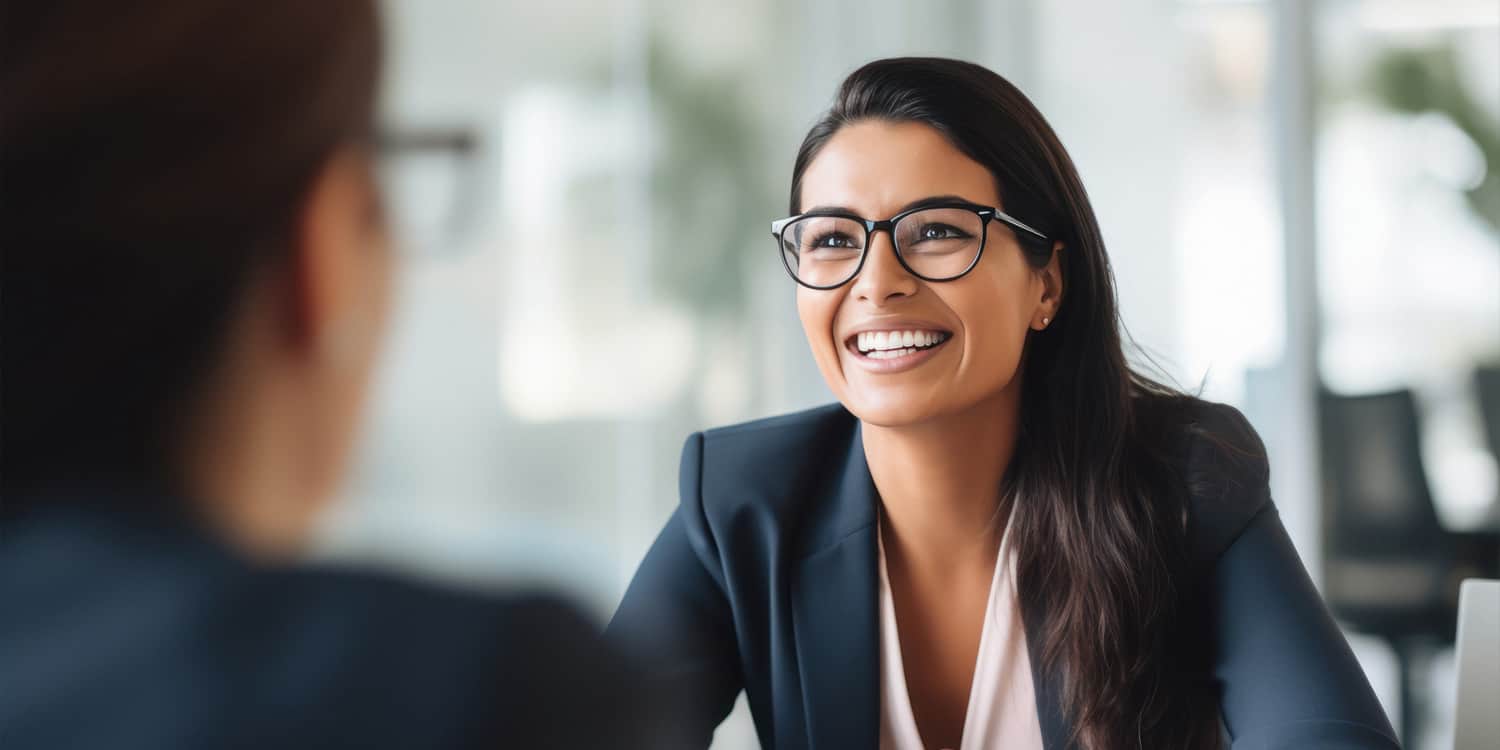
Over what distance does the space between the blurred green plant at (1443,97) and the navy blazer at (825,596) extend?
2266 millimetres

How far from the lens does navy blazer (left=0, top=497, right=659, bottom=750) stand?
0.45 meters

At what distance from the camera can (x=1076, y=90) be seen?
155 inches

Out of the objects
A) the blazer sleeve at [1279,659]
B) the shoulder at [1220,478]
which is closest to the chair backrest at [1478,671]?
the blazer sleeve at [1279,659]

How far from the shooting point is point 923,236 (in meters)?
1.41

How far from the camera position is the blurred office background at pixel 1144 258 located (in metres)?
3.37

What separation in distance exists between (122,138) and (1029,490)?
1.21 meters

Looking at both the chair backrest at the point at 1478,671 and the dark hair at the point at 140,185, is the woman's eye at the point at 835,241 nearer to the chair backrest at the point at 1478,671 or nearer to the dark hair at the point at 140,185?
the chair backrest at the point at 1478,671

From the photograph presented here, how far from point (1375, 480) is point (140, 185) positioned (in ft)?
11.9

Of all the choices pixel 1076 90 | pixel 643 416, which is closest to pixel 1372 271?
pixel 1076 90

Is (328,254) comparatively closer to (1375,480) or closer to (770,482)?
(770,482)

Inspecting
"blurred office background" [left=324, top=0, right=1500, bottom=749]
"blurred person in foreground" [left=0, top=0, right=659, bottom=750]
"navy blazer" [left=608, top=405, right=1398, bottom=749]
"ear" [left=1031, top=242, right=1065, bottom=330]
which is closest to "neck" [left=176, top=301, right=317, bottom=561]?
"blurred person in foreground" [left=0, top=0, right=659, bottom=750]

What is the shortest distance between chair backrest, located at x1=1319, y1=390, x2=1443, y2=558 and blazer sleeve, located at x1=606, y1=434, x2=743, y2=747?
2.55m

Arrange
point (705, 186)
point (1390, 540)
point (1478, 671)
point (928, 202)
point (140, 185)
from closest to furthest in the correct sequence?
point (140, 185), point (1478, 671), point (928, 202), point (1390, 540), point (705, 186)

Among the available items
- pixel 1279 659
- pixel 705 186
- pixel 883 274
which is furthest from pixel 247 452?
pixel 705 186
